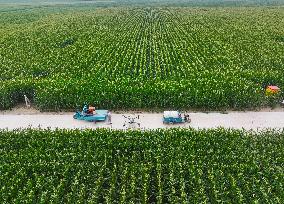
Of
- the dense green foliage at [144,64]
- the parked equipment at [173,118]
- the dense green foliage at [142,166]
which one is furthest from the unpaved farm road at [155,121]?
the dense green foliage at [142,166]

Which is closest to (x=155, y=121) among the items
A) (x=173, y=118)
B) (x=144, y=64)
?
(x=173, y=118)

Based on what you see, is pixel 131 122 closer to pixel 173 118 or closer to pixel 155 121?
pixel 155 121

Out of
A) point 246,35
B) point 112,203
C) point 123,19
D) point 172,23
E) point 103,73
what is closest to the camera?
point 112,203

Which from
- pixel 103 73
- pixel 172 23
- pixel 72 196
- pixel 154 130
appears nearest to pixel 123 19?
pixel 172 23

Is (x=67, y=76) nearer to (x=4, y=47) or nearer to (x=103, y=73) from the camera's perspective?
(x=103, y=73)

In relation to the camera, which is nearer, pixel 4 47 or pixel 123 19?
pixel 4 47

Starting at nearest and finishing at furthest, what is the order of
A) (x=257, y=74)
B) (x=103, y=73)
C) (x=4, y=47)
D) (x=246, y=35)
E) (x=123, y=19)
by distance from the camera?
(x=257, y=74) < (x=103, y=73) < (x=4, y=47) < (x=246, y=35) < (x=123, y=19)
